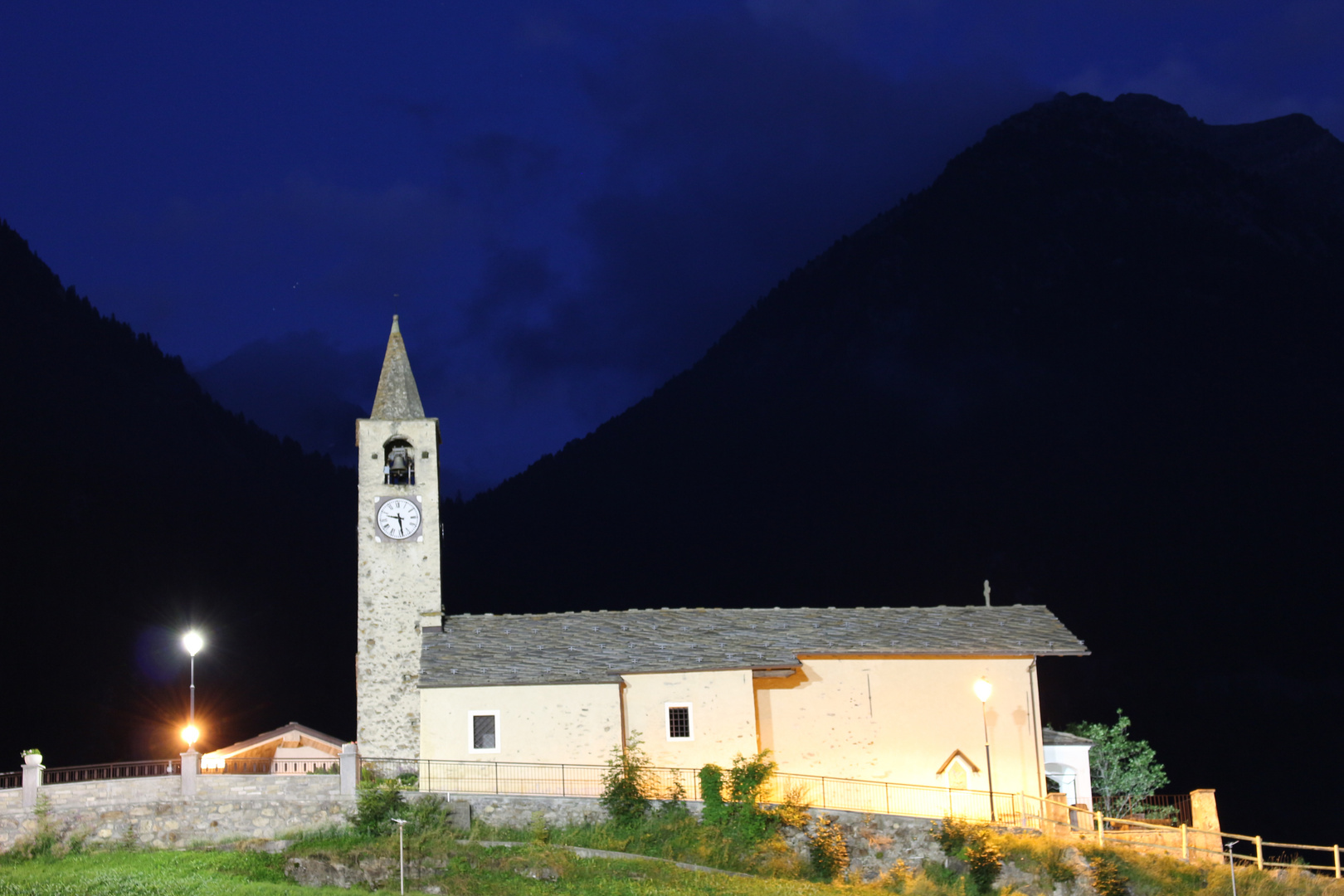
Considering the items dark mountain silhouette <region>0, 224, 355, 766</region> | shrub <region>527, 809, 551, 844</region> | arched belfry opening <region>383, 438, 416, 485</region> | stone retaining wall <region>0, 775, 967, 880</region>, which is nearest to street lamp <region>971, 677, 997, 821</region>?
stone retaining wall <region>0, 775, 967, 880</region>

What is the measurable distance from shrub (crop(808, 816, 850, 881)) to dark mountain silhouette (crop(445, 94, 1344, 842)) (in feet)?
173

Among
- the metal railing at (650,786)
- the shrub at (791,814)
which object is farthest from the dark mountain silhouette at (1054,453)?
the shrub at (791,814)

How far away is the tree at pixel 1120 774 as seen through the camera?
38.4m

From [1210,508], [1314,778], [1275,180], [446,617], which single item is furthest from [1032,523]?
[446,617]

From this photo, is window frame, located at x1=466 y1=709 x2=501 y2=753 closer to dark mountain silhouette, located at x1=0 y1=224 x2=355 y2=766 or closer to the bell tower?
the bell tower

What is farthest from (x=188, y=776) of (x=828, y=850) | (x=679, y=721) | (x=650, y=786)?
(x=828, y=850)

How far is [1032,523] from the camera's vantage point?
360ft

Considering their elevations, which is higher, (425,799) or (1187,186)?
(1187,186)

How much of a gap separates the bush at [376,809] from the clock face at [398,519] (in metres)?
8.46

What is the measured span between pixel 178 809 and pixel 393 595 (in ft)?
27.5

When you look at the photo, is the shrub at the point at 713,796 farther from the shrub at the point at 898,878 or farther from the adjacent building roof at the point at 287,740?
the adjacent building roof at the point at 287,740

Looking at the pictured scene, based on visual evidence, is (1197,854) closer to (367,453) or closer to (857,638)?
(857,638)

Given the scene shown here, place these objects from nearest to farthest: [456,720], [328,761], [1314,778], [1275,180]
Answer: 1. [456,720]
2. [328,761]
3. [1314,778]
4. [1275,180]

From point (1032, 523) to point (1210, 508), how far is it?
52.4ft
